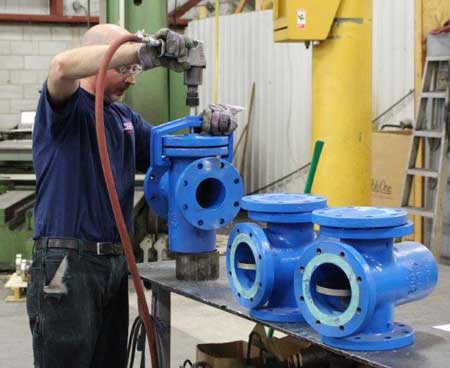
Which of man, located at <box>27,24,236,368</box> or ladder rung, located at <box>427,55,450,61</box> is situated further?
ladder rung, located at <box>427,55,450,61</box>

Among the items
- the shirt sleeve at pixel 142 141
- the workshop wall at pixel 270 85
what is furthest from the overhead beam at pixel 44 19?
the shirt sleeve at pixel 142 141

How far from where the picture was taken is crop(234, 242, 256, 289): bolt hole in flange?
1568 mm

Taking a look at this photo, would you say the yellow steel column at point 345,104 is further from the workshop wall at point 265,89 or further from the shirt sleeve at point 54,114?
the workshop wall at point 265,89

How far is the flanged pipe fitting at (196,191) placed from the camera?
187cm

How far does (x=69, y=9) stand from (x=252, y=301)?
6.05 metres

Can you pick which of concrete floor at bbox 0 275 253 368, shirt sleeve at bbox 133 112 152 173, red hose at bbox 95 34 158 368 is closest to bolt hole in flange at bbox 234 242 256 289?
red hose at bbox 95 34 158 368

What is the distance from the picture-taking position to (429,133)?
3.79 m

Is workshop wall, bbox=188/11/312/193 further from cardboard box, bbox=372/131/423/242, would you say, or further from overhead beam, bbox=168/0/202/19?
cardboard box, bbox=372/131/423/242

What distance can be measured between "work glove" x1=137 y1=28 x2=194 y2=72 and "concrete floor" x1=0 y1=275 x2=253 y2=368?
5.32 feet

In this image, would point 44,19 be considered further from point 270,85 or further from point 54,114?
point 54,114

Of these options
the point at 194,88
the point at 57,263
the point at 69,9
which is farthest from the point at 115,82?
the point at 69,9

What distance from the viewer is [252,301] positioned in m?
1.53

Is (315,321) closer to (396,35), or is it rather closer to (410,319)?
(410,319)

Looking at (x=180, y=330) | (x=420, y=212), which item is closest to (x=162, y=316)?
(x=180, y=330)
